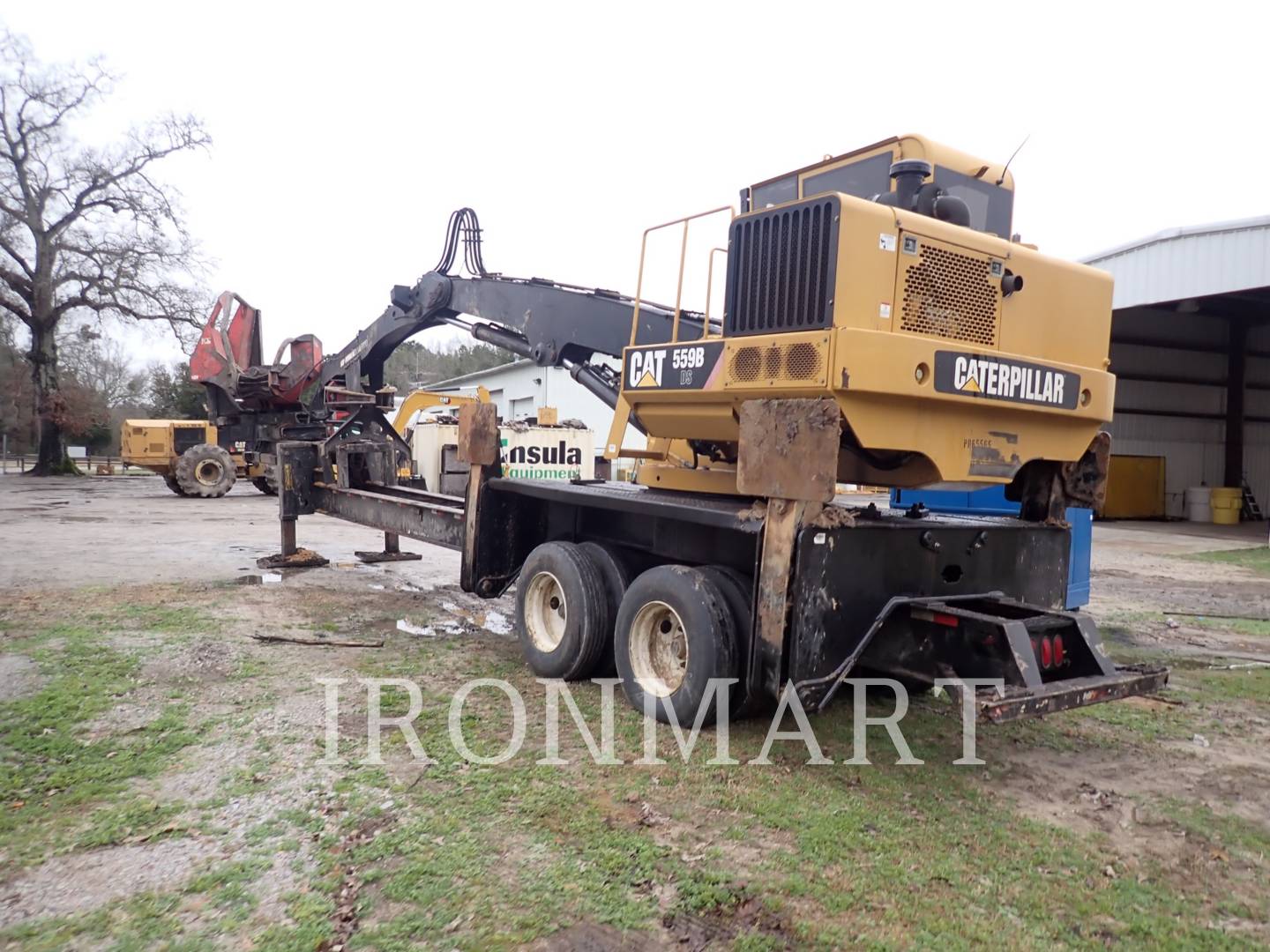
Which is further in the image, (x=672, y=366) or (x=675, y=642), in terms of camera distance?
(x=672, y=366)

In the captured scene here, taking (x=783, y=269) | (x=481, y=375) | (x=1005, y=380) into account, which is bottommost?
(x=1005, y=380)

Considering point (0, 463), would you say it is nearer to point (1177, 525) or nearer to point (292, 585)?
point (292, 585)

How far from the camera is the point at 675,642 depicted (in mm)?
4812

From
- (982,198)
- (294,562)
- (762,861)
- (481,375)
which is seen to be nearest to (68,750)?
(762,861)

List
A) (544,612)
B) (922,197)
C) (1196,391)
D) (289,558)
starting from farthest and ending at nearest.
→ (1196,391)
(289,558)
(544,612)
(922,197)

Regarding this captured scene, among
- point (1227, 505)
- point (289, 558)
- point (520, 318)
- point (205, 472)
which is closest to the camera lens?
point (520, 318)

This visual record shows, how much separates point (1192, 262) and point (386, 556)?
679 inches

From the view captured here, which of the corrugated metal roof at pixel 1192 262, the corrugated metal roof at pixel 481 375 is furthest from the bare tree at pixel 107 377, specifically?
the corrugated metal roof at pixel 1192 262

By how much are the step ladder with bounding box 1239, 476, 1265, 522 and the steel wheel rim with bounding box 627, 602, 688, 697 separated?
1115 inches

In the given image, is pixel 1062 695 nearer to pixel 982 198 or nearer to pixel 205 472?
pixel 982 198

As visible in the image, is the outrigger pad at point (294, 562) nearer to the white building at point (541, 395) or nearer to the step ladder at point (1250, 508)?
the white building at point (541, 395)

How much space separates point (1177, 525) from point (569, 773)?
2496cm

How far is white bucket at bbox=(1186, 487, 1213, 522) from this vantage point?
25.8 meters

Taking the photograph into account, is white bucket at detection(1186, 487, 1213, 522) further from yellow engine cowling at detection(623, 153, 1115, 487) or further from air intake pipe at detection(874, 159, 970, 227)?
air intake pipe at detection(874, 159, 970, 227)
